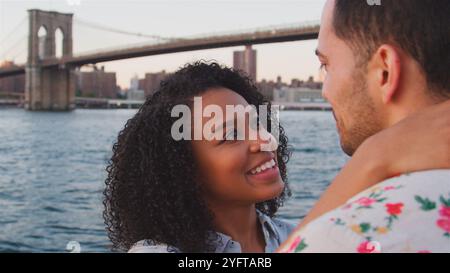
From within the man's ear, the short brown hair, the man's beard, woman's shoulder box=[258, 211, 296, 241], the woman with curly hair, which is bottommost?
woman's shoulder box=[258, 211, 296, 241]

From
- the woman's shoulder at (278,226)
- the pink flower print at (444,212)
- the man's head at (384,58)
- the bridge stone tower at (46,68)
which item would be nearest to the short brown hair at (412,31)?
the man's head at (384,58)

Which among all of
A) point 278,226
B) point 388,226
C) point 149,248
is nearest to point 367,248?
point 388,226

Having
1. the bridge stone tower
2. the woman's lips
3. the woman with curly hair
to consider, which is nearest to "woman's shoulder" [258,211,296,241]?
the woman with curly hair

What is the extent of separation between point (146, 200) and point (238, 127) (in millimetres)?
183

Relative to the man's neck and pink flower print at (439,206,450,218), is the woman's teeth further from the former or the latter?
pink flower print at (439,206,450,218)

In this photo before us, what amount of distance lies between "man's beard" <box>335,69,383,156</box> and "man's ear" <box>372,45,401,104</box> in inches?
0.9

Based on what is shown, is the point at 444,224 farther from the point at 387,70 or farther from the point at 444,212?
the point at 387,70

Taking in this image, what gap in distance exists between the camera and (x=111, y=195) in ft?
3.82

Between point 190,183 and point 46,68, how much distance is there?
27.7 m

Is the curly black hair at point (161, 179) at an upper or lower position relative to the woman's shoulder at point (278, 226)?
upper

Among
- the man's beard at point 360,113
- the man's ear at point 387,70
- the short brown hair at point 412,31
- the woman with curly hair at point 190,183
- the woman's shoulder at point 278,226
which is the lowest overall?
the woman's shoulder at point 278,226

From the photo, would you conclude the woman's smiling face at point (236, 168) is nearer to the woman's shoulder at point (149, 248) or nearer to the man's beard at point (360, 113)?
the woman's shoulder at point (149, 248)

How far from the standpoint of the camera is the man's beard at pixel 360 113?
75 cm

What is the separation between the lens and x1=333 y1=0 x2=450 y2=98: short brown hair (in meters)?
0.72
